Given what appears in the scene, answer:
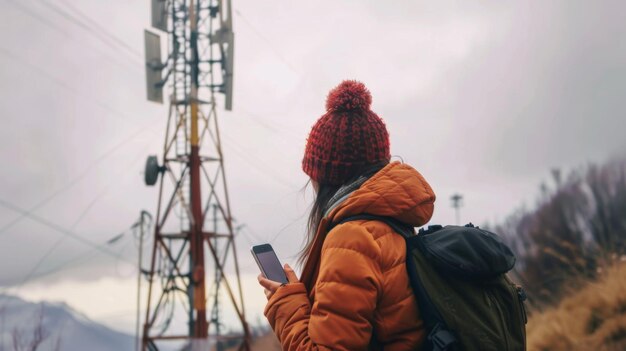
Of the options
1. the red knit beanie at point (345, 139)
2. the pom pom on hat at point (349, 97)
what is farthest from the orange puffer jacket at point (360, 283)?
the pom pom on hat at point (349, 97)

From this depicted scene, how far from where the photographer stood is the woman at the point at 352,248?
188 centimetres

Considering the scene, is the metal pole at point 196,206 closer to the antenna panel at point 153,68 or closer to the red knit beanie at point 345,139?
the antenna panel at point 153,68

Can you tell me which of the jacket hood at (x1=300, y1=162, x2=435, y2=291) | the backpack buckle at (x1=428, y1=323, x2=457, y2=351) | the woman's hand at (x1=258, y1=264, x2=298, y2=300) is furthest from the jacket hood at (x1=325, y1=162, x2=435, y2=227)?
the backpack buckle at (x1=428, y1=323, x2=457, y2=351)

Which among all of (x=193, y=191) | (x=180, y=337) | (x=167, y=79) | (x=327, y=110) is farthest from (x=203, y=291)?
(x=327, y=110)

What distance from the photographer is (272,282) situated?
2.13 metres

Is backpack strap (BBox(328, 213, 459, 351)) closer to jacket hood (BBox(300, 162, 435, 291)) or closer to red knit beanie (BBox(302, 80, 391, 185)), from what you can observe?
jacket hood (BBox(300, 162, 435, 291))

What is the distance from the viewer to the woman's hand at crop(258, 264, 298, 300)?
2123mm

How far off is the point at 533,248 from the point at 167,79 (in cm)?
847

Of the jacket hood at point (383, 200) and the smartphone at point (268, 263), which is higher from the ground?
the jacket hood at point (383, 200)

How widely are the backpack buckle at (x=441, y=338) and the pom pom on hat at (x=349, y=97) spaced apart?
78cm

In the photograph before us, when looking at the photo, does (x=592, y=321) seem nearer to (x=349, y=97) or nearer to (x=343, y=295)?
(x=349, y=97)

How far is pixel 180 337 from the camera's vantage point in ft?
48.0

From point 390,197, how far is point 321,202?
338 millimetres

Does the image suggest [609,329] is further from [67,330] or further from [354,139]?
[354,139]
